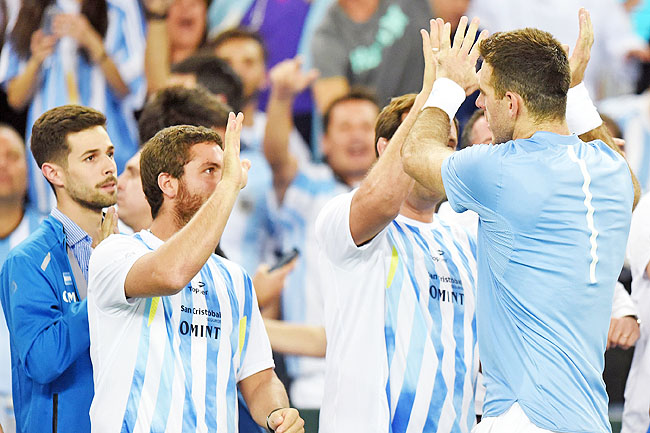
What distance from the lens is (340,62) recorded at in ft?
24.4

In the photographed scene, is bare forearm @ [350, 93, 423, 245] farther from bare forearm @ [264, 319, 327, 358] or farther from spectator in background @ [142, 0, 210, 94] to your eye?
spectator in background @ [142, 0, 210, 94]

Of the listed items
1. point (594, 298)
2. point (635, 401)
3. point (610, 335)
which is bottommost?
point (635, 401)

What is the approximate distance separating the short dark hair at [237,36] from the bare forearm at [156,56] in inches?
13.8

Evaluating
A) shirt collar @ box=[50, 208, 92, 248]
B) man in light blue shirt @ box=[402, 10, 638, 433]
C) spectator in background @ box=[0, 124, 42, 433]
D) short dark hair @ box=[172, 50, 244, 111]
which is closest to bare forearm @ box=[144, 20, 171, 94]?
short dark hair @ box=[172, 50, 244, 111]

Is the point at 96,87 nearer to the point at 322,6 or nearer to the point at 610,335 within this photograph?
the point at 322,6

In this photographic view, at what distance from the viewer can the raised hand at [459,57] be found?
3297 millimetres

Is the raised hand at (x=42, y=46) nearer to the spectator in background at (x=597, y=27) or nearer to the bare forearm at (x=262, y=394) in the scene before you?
the spectator in background at (x=597, y=27)

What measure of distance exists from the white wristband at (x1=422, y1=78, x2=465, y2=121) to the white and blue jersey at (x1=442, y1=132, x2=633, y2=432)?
0.25 metres

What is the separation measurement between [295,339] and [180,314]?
9.79 feet

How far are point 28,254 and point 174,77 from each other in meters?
3.68

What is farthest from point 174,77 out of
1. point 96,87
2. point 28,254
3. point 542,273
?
point 542,273

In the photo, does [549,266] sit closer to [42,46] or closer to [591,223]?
[591,223]

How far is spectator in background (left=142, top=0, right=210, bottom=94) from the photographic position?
7359mm

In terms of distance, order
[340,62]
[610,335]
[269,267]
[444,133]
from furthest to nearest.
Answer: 1. [340,62]
2. [269,267]
3. [610,335]
4. [444,133]
